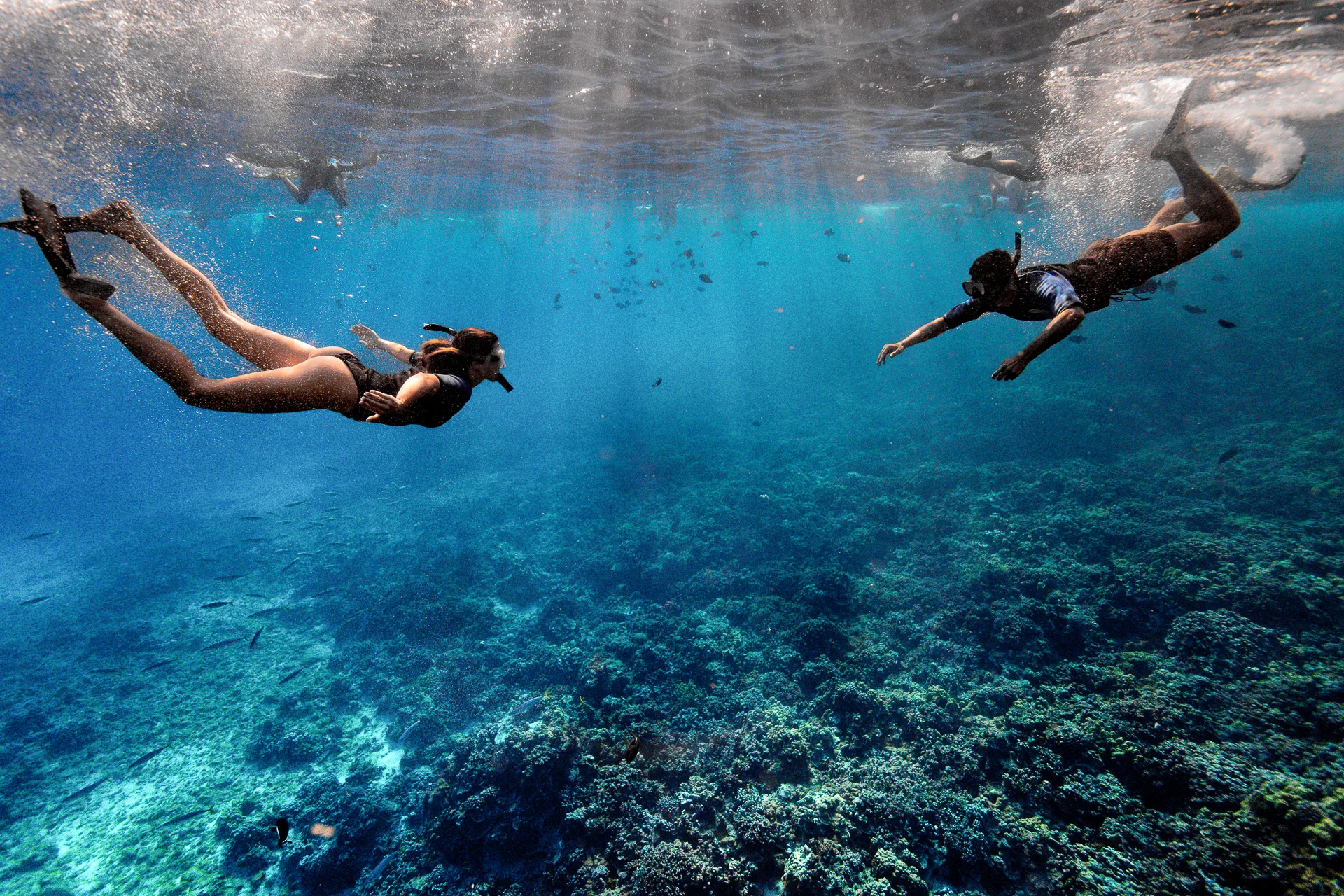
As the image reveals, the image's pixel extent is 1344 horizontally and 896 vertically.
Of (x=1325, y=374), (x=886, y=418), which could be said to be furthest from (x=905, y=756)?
(x=1325, y=374)

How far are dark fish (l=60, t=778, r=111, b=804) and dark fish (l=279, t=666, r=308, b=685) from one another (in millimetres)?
2793

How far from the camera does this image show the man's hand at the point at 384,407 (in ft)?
8.46

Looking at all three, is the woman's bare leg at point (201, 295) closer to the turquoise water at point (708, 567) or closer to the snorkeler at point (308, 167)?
the turquoise water at point (708, 567)

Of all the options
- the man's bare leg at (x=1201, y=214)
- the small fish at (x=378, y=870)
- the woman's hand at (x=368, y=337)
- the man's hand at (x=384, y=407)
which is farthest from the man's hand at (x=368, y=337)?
the man's bare leg at (x=1201, y=214)

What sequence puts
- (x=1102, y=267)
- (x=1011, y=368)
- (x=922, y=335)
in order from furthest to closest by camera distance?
1. (x=922, y=335)
2. (x=1102, y=267)
3. (x=1011, y=368)

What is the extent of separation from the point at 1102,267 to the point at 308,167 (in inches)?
843

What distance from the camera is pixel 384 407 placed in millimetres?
2682

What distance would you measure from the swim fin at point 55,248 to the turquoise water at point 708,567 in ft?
22.3

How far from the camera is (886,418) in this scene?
1086 inches

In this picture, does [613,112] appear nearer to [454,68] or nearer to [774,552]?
[454,68]

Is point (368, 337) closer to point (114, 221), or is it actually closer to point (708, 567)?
point (114, 221)

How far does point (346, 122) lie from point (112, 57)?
5.62 metres

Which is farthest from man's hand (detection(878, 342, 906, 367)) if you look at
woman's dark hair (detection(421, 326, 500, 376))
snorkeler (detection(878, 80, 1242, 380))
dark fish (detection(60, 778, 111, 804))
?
dark fish (detection(60, 778, 111, 804))

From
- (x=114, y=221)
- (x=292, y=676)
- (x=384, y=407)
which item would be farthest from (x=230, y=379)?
(x=292, y=676)
